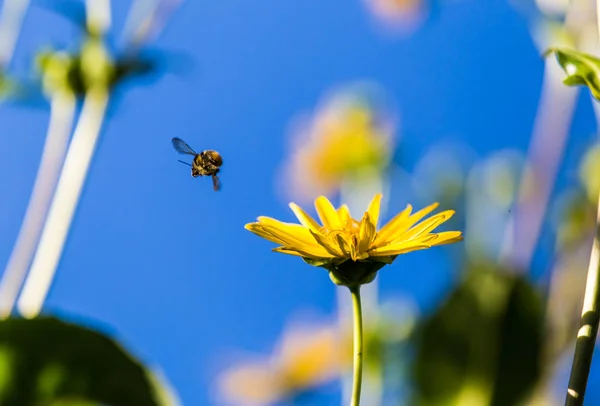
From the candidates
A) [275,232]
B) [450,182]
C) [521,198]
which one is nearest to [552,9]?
[521,198]

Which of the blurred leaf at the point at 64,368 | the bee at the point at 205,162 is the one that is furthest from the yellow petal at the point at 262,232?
the bee at the point at 205,162

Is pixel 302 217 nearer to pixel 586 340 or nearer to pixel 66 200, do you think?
pixel 586 340

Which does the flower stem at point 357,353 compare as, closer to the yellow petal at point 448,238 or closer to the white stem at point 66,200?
the yellow petal at point 448,238

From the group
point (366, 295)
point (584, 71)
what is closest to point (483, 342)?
point (366, 295)

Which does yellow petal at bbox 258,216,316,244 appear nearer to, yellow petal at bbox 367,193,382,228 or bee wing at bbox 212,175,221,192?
yellow petal at bbox 367,193,382,228

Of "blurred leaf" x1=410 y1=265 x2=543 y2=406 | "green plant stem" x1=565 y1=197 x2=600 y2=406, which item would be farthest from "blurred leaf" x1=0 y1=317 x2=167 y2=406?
"blurred leaf" x1=410 y1=265 x2=543 y2=406

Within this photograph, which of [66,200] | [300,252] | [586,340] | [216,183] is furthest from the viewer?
[66,200]

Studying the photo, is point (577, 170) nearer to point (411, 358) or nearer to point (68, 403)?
point (411, 358)
